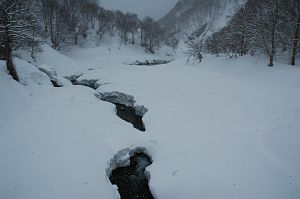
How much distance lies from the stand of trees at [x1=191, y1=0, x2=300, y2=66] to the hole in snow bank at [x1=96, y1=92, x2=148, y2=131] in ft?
50.2

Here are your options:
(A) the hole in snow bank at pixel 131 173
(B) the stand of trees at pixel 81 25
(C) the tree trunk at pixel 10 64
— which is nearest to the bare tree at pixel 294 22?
(A) the hole in snow bank at pixel 131 173

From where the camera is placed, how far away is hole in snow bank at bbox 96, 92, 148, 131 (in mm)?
20494

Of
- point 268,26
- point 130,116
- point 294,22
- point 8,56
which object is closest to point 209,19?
point 268,26

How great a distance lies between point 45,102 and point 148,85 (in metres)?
11.4

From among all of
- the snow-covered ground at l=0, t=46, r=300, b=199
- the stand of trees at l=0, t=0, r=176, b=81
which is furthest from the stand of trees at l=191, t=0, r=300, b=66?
the stand of trees at l=0, t=0, r=176, b=81

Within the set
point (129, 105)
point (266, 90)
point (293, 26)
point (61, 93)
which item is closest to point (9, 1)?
point (61, 93)

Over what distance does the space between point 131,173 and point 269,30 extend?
2182cm

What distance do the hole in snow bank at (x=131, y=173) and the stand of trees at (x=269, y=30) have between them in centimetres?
1879

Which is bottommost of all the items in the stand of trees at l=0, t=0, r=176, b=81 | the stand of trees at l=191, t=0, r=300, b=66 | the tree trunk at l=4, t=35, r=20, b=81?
the tree trunk at l=4, t=35, r=20, b=81

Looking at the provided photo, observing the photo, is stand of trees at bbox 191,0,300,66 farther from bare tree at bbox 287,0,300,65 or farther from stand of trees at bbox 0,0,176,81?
stand of trees at bbox 0,0,176,81

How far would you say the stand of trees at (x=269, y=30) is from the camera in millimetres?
24156

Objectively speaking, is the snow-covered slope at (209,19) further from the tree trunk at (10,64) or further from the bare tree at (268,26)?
the tree trunk at (10,64)

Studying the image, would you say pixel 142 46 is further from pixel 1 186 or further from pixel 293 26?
pixel 1 186

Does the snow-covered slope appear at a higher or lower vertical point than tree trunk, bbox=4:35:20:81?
higher
